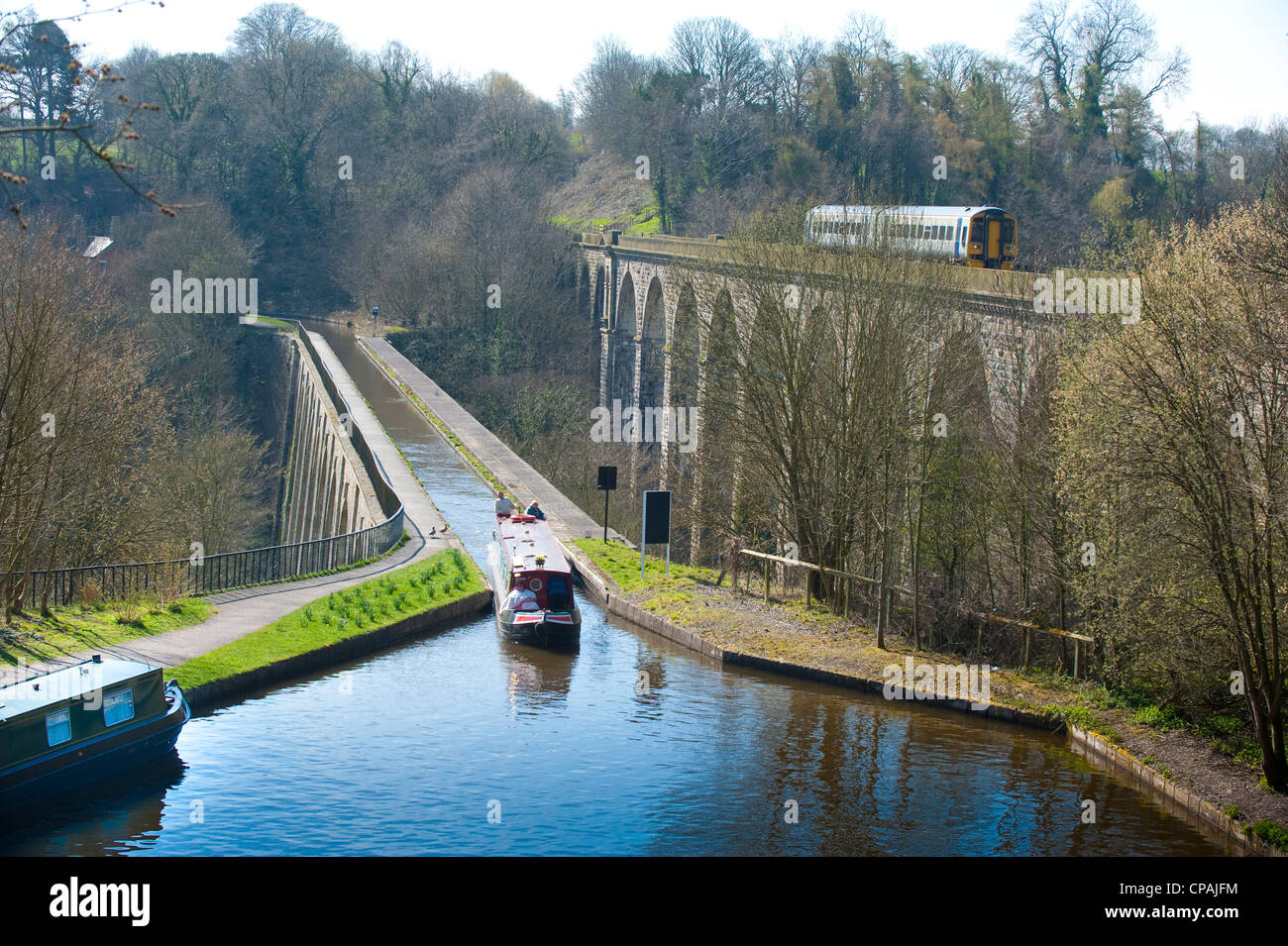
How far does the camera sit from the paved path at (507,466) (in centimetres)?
2352

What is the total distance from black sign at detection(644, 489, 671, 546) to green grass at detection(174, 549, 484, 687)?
2911mm

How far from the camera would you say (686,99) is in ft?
283

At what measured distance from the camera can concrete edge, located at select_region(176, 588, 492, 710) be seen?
13242mm

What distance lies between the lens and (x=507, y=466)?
28.9 m

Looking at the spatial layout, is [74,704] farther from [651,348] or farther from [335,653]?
[651,348]

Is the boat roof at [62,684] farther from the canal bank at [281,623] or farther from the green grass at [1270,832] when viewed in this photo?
the green grass at [1270,832]

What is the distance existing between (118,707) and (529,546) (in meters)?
7.71

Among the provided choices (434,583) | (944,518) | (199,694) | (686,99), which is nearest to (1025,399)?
(944,518)

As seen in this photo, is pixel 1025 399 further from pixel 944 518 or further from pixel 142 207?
pixel 142 207

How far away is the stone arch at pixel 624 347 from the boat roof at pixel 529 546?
124 feet

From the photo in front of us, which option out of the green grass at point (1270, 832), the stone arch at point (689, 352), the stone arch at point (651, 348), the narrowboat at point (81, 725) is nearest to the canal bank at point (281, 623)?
the narrowboat at point (81, 725)

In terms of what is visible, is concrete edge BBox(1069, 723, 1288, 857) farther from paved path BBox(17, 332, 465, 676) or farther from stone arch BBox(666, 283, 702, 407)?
paved path BBox(17, 332, 465, 676)

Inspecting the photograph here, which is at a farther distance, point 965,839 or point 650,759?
point 650,759
